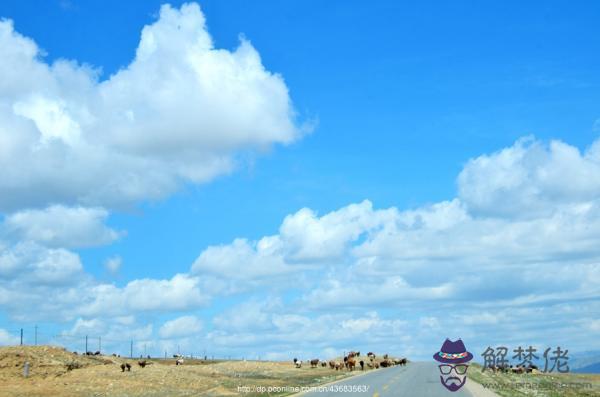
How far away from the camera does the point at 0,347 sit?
6456 centimetres

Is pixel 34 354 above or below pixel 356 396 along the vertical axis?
above

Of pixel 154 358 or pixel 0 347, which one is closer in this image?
pixel 0 347

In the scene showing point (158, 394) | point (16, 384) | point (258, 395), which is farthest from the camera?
point (16, 384)

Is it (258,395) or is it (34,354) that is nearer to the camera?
(258,395)

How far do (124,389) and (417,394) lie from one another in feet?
70.0

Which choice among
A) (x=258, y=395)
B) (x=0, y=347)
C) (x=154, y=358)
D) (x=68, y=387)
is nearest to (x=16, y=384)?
(x=68, y=387)

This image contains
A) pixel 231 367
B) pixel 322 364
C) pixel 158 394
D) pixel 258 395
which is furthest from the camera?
pixel 322 364

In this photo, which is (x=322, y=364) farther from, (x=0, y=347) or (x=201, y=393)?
(x=201, y=393)

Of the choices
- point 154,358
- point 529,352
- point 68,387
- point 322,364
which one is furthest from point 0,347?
point 154,358

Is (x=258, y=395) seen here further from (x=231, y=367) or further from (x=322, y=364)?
(x=322, y=364)

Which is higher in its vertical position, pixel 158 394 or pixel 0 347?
pixel 0 347

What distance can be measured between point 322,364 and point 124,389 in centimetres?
6617

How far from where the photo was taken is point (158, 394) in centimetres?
4819

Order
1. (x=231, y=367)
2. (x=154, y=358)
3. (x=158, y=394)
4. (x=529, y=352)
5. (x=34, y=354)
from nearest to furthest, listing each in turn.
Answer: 1. (x=158, y=394)
2. (x=529, y=352)
3. (x=34, y=354)
4. (x=231, y=367)
5. (x=154, y=358)
